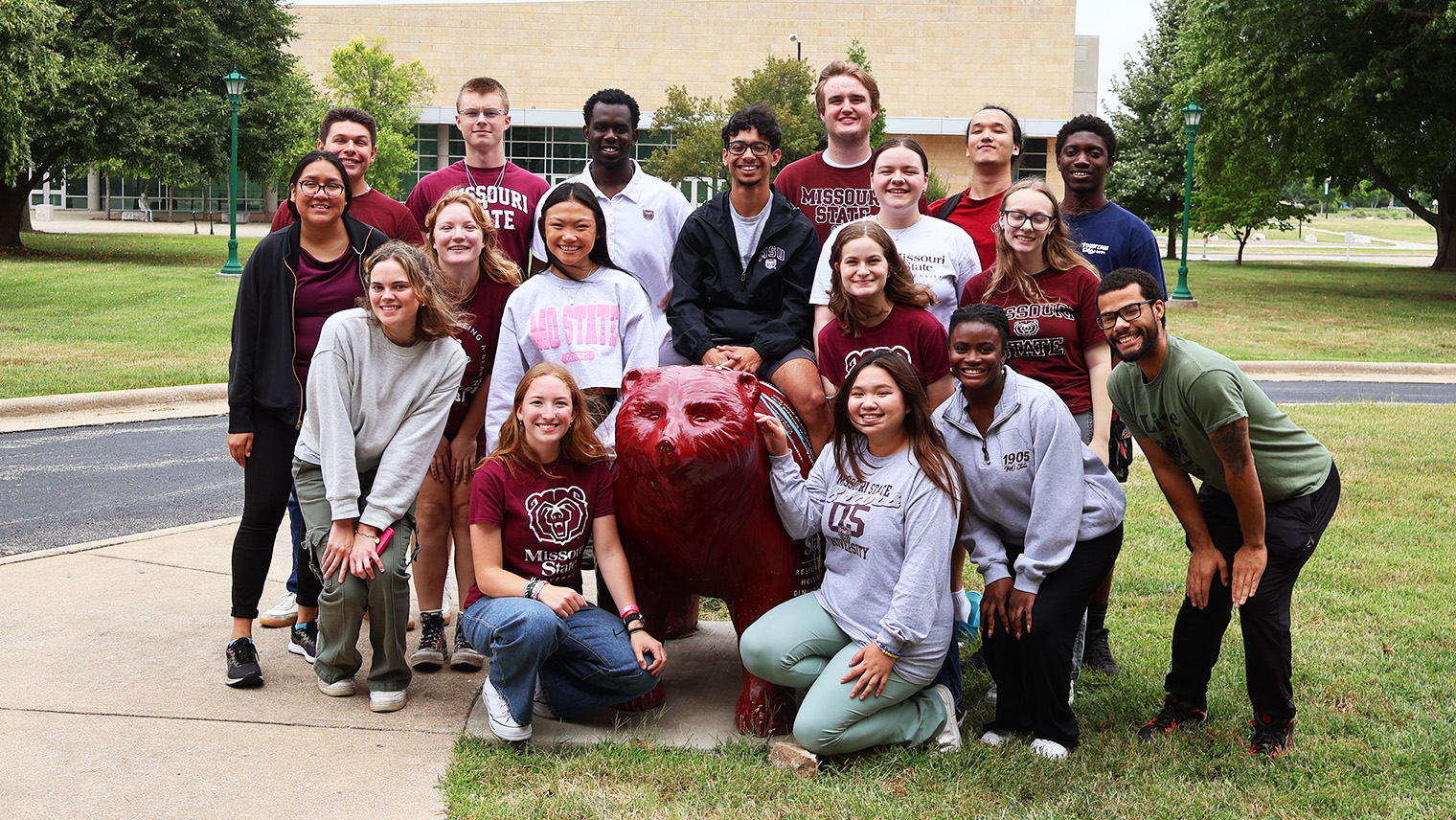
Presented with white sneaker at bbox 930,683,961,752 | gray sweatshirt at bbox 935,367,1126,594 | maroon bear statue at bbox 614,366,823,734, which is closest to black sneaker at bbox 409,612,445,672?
maroon bear statue at bbox 614,366,823,734

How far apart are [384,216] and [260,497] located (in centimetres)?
152

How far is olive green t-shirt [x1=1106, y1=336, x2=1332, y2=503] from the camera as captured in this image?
370 cm

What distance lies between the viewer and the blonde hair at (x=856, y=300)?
167 inches

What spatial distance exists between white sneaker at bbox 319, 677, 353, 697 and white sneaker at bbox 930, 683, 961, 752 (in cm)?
224

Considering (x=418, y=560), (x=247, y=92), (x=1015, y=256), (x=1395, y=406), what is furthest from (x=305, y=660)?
(x=247, y=92)

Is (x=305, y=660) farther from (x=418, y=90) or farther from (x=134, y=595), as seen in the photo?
(x=418, y=90)

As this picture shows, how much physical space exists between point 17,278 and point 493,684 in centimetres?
1978

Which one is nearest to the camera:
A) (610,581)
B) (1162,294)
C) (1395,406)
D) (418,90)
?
(1162,294)

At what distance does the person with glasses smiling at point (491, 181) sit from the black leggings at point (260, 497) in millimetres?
1333

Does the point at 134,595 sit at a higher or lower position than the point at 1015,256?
lower

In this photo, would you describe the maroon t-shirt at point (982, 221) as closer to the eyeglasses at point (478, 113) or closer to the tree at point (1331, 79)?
the eyeglasses at point (478, 113)

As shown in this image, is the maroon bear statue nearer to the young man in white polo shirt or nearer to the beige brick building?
the young man in white polo shirt

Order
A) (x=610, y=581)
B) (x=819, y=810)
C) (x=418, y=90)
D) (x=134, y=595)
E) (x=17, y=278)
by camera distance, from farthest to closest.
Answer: (x=418, y=90) → (x=17, y=278) → (x=134, y=595) → (x=610, y=581) → (x=819, y=810)

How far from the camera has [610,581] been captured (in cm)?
414
